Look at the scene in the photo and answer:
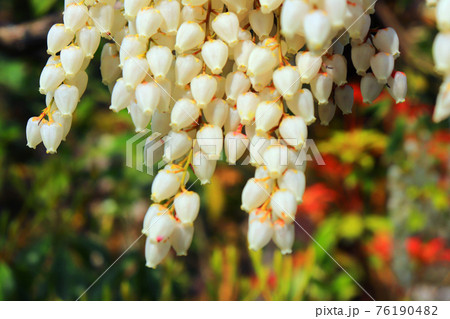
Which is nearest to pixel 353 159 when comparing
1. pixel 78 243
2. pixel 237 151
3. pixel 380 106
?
pixel 380 106

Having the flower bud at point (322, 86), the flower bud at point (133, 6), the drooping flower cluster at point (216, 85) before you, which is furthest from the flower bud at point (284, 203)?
the flower bud at point (133, 6)

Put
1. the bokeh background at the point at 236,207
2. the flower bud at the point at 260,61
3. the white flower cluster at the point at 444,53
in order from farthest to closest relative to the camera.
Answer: the bokeh background at the point at 236,207, the flower bud at the point at 260,61, the white flower cluster at the point at 444,53

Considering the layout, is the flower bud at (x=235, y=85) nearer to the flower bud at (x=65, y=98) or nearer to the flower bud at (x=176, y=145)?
the flower bud at (x=176, y=145)

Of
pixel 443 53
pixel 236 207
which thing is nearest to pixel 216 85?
pixel 443 53

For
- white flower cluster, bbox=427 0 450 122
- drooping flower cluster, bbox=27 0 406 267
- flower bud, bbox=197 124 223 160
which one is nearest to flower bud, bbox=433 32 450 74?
white flower cluster, bbox=427 0 450 122

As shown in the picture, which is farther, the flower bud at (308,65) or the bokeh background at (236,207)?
the bokeh background at (236,207)

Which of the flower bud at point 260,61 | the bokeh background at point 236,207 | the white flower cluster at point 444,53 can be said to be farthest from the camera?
the bokeh background at point 236,207
